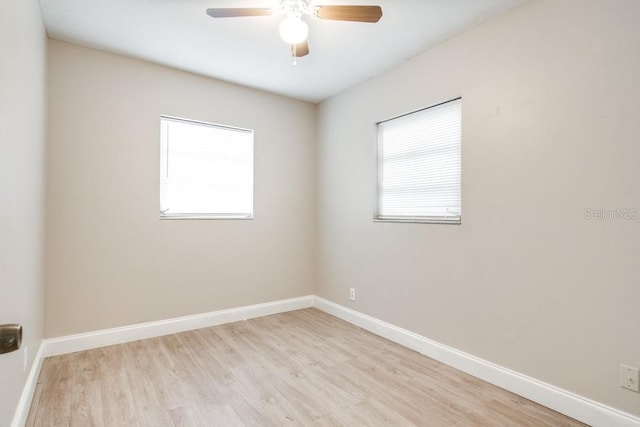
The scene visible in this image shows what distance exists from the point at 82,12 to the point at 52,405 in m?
2.71

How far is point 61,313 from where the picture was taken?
2.71 metres

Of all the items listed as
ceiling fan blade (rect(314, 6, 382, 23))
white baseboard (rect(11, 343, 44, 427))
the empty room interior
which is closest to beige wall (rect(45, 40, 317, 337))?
the empty room interior

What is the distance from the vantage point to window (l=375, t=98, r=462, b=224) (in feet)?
8.77

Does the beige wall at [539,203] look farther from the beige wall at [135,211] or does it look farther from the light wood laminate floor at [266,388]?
the beige wall at [135,211]

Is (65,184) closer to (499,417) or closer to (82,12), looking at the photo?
(82,12)

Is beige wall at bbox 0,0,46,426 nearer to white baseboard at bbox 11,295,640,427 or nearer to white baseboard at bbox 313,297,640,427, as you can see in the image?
white baseboard at bbox 11,295,640,427

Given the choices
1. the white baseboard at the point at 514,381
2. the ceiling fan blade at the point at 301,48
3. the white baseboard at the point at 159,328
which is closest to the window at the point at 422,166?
the white baseboard at the point at 514,381

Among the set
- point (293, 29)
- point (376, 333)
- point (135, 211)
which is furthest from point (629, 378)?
point (135, 211)

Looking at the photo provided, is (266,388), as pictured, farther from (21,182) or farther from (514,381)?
(21,182)

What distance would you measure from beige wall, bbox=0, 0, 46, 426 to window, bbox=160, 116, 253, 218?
3.21 ft

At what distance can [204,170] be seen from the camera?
3.46m


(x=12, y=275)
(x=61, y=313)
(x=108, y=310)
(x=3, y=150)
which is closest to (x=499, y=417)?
(x=12, y=275)

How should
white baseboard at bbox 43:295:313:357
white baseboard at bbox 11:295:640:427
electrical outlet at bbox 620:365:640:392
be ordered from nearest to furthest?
electrical outlet at bbox 620:365:640:392 → white baseboard at bbox 11:295:640:427 → white baseboard at bbox 43:295:313:357

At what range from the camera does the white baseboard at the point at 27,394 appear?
5.62 feet
